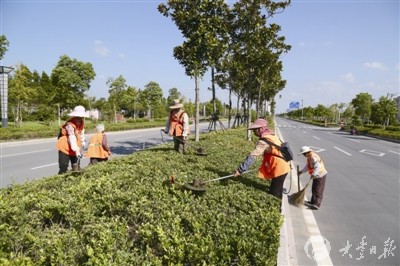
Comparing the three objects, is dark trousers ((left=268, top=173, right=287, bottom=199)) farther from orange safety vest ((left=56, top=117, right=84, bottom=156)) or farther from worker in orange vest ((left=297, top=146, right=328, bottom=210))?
orange safety vest ((left=56, top=117, right=84, bottom=156))

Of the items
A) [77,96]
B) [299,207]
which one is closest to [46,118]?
[77,96]

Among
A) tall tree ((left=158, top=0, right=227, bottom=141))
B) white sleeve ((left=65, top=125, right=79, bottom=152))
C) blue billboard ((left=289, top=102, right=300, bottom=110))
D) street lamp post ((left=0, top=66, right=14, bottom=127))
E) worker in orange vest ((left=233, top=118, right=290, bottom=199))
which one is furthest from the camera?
blue billboard ((left=289, top=102, right=300, bottom=110))

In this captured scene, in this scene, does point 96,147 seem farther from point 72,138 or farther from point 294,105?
point 294,105

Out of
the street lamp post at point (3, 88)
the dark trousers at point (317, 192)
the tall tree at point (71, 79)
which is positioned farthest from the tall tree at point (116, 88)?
the dark trousers at point (317, 192)

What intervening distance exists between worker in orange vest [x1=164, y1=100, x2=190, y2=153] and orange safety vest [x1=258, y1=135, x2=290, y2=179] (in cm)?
251

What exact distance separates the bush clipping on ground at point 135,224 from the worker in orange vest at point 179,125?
2.76m

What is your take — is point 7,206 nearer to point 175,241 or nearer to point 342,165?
point 175,241

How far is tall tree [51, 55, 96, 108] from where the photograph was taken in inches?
1526

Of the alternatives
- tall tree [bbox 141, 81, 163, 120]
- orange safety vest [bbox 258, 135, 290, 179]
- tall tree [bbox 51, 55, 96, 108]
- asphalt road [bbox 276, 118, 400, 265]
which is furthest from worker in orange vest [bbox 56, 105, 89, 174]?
tall tree [bbox 141, 81, 163, 120]

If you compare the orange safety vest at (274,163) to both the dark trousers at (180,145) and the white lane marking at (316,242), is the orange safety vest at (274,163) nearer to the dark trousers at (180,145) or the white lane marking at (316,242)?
the white lane marking at (316,242)

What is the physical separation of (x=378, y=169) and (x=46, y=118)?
35.4 metres

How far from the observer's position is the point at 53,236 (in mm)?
2701

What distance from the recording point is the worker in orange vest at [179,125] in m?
6.73

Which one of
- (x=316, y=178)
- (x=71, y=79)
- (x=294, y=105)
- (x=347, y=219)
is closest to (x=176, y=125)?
(x=316, y=178)
